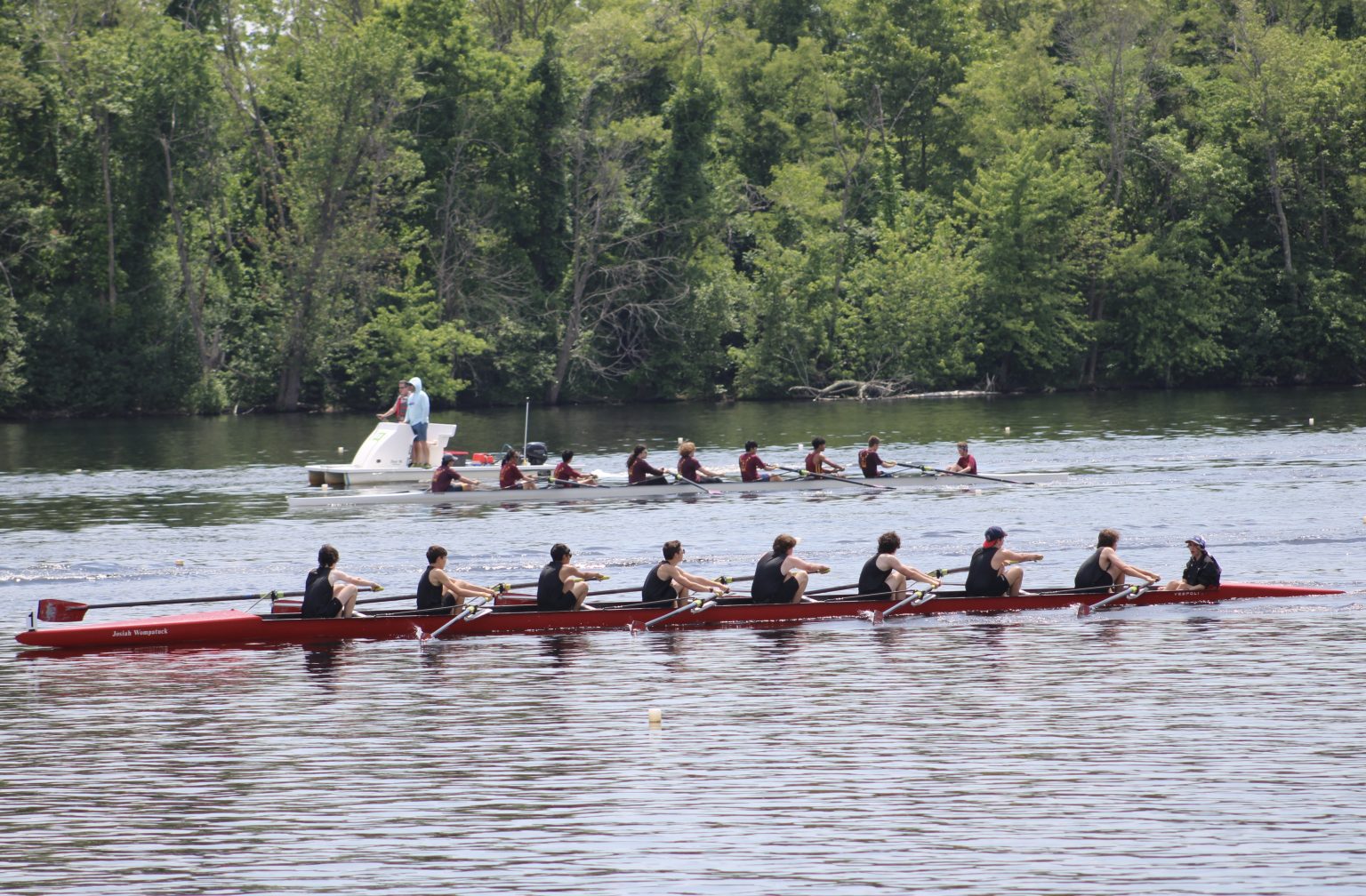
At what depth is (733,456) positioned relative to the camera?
47156 millimetres

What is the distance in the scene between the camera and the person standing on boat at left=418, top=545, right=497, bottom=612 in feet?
72.5

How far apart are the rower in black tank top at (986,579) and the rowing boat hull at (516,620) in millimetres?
96

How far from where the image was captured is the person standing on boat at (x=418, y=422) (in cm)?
3894

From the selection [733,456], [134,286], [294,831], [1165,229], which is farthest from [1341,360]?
[294,831]

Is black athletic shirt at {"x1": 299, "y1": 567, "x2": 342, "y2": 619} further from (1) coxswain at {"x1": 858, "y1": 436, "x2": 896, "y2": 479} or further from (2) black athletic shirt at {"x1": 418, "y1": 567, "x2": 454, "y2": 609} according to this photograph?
(1) coxswain at {"x1": 858, "y1": 436, "x2": 896, "y2": 479}

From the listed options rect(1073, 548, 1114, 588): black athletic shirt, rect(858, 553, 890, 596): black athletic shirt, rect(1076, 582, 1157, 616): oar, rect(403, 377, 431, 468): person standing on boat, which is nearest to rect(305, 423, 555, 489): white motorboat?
rect(403, 377, 431, 468): person standing on boat

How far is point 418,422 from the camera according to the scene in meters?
39.0

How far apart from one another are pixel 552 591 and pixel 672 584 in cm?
155

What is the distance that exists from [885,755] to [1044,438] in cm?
3685

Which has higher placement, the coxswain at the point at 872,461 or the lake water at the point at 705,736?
the coxswain at the point at 872,461

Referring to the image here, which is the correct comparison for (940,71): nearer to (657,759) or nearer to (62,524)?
(62,524)

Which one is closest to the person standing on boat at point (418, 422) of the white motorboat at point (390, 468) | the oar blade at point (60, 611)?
the white motorboat at point (390, 468)

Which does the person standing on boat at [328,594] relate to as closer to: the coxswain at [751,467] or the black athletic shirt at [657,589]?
the black athletic shirt at [657,589]

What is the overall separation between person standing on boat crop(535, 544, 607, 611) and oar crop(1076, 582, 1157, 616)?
20.9 ft
